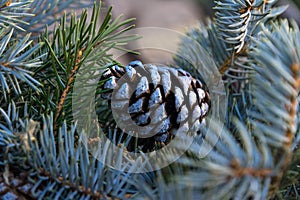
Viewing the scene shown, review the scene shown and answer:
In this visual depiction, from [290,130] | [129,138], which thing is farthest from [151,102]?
[290,130]

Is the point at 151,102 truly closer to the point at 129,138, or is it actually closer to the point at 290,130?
the point at 129,138

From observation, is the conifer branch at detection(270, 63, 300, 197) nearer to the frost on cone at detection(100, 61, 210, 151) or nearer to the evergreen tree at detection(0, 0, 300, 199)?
the evergreen tree at detection(0, 0, 300, 199)

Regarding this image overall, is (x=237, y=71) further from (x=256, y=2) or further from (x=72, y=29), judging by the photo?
(x=72, y=29)

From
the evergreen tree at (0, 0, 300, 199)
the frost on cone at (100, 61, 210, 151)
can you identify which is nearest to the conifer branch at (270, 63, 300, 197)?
the evergreen tree at (0, 0, 300, 199)

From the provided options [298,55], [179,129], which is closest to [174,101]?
[179,129]

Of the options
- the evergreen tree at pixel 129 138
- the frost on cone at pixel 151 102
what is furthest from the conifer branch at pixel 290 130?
the frost on cone at pixel 151 102
